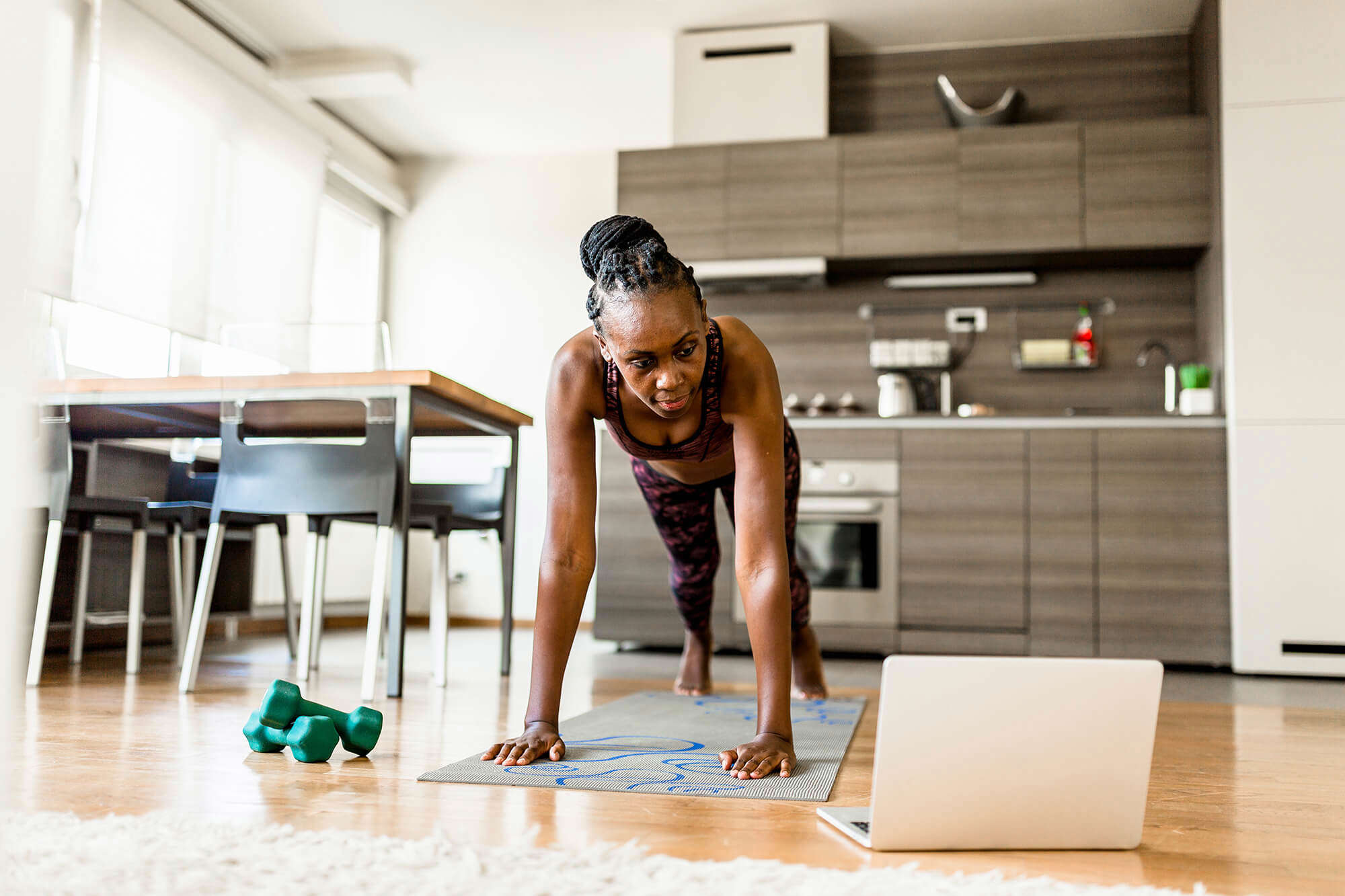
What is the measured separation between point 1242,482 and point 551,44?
11.8 ft

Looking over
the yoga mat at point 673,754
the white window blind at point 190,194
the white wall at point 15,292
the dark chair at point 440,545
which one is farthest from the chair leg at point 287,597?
the white wall at point 15,292

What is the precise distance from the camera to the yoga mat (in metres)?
1.53

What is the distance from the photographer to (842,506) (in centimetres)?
453

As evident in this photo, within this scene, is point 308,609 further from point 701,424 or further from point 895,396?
point 895,396

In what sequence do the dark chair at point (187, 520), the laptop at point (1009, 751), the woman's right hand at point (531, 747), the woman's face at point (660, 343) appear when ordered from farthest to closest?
the dark chair at point (187, 520), the woman's right hand at point (531, 747), the woman's face at point (660, 343), the laptop at point (1009, 751)

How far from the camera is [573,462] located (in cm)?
183

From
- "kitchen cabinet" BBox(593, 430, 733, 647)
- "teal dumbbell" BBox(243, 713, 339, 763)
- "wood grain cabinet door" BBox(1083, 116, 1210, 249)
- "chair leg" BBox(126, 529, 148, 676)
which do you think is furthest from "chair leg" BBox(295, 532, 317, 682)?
"wood grain cabinet door" BBox(1083, 116, 1210, 249)

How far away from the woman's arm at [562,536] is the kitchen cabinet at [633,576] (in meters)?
2.76

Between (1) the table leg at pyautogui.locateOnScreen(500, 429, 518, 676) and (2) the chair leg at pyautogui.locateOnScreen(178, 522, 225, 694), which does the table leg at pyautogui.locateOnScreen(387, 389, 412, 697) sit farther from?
(1) the table leg at pyautogui.locateOnScreen(500, 429, 518, 676)

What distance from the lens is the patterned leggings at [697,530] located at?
256cm

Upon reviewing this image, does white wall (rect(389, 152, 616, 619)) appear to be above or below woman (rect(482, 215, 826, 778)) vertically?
above

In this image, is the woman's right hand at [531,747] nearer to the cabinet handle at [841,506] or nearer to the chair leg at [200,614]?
the chair leg at [200,614]

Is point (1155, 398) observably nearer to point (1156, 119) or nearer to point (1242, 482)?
point (1242, 482)

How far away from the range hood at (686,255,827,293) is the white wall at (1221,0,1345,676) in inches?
64.3
